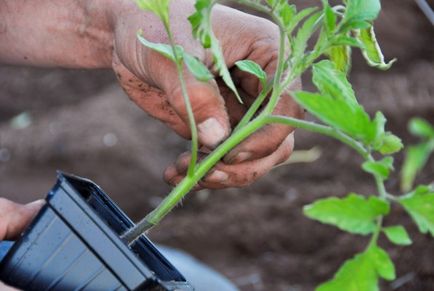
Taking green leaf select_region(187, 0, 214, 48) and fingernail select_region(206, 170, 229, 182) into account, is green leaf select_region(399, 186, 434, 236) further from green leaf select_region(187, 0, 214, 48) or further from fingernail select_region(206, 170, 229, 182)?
fingernail select_region(206, 170, 229, 182)

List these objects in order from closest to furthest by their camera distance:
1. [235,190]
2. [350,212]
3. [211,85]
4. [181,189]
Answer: [350,212] → [181,189] → [211,85] → [235,190]

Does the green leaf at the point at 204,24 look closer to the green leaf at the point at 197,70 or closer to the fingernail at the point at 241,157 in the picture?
the green leaf at the point at 197,70

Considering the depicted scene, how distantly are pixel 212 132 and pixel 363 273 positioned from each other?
417 millimetres

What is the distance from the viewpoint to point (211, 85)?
3.94 ft

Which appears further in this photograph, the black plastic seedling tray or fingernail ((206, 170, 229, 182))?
fingernail ((206, 170, 229, 182))

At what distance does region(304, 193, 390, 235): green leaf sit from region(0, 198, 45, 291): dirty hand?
502 millimetres

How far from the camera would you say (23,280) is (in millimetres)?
1090

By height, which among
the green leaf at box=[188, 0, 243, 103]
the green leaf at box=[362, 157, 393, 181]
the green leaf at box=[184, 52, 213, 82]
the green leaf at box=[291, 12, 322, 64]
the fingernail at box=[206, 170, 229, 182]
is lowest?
the fingernail at box=[206, 170, 229, 182]

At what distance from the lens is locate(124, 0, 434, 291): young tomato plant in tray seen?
2.70ft

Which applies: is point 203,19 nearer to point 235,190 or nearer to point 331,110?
point 331,110

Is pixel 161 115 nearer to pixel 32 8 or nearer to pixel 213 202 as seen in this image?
pixel 32 8

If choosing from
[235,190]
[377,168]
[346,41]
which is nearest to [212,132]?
[346,41]

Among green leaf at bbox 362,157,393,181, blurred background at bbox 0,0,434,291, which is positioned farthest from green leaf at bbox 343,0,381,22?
blurred background at bbox 0,0,434,291

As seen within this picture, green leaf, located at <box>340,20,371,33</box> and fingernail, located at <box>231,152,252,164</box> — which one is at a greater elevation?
green leaf, located at <box>340,20,371,33</box>
